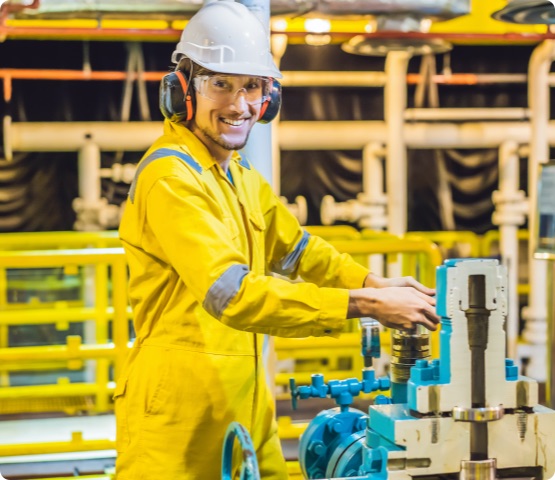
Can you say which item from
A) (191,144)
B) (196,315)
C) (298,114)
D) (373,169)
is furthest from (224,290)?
(298,114)

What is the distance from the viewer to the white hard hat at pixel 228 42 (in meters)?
2.59

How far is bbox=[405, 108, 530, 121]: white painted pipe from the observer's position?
303 inches

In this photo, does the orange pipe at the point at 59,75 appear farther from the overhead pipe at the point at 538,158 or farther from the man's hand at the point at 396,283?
the man's hand at the point at 396,283

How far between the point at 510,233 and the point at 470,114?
3.41ft

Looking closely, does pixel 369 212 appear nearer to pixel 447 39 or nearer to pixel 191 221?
pixel 447 39

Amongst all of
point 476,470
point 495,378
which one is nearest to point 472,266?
point 495,378

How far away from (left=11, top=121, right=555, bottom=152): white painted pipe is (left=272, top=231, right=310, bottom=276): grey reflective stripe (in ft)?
13.8

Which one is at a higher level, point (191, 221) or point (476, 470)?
point (191, 221)

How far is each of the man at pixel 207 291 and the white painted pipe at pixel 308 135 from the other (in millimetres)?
4431

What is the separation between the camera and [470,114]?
7.76 m

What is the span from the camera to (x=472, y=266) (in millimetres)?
2076

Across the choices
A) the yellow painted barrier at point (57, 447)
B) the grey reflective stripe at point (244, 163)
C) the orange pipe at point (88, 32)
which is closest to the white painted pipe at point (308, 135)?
the orange pipe at point (88, 32)

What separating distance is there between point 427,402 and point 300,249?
37.3 inches

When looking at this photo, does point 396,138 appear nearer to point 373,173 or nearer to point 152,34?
point 373,173
